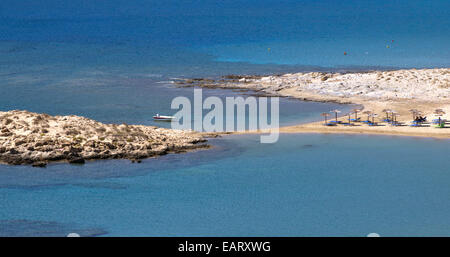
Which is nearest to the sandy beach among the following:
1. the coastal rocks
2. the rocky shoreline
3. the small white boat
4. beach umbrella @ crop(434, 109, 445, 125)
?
the coastal rocks

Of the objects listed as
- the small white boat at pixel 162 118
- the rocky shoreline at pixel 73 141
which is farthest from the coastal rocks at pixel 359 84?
the rocky shoreline at pixel 73 141

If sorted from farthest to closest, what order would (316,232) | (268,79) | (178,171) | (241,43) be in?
(241,43) → (268,79) → (178,171) → (316,232)

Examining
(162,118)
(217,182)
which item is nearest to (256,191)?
(217,182)

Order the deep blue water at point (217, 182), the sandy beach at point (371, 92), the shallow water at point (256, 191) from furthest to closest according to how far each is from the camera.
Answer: the sandy beach at point (371, 92)
the deep blue water at point (217, 182)
the shallow water at point (256, 191)

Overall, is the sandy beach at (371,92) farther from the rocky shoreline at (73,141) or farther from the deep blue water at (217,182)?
the rocky shoreline at (73,141)

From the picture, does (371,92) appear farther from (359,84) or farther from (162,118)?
(162,118)

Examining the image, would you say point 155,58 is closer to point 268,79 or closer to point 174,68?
point 174,68

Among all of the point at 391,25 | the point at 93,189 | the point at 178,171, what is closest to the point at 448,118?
the point at 178,171
